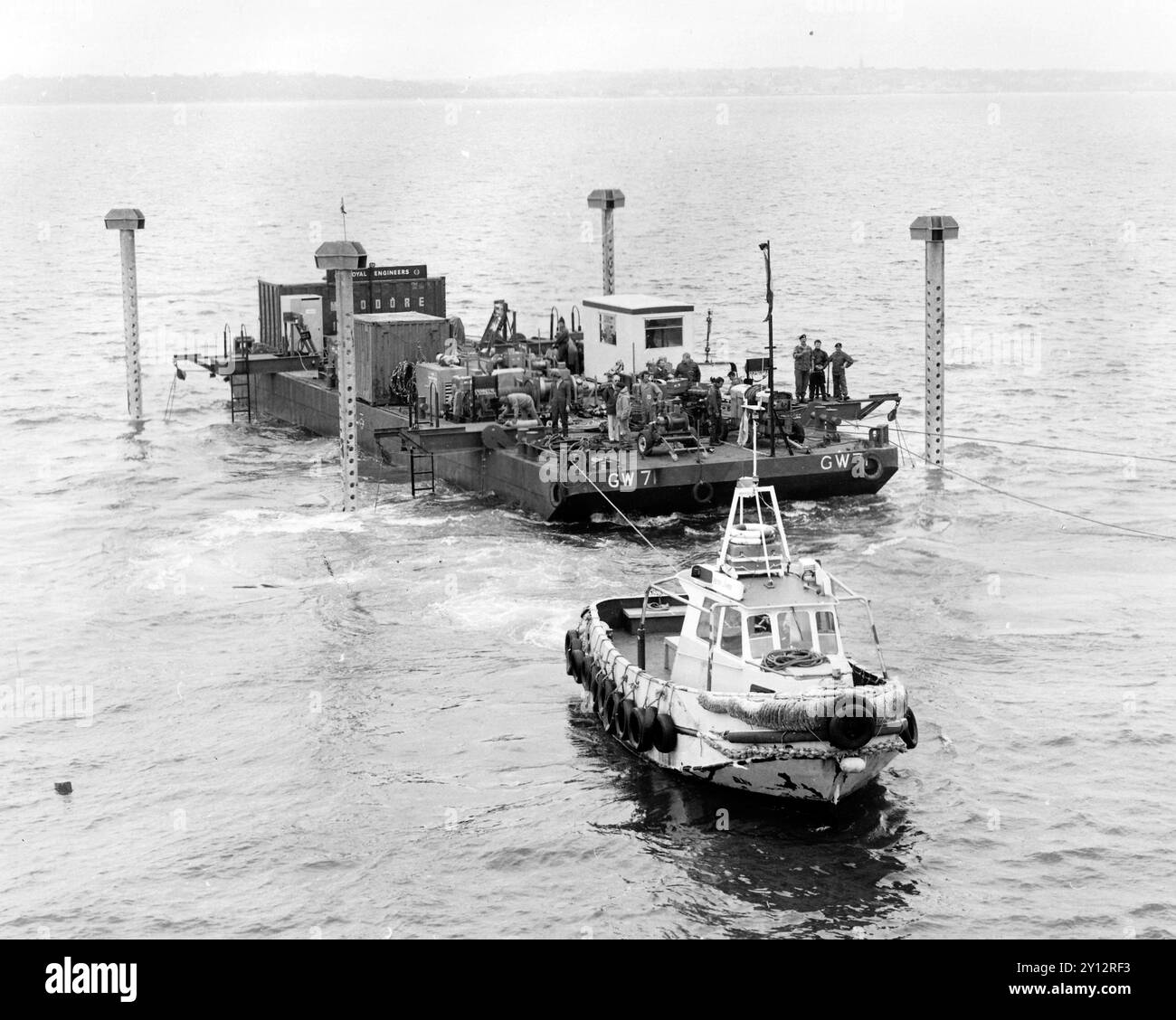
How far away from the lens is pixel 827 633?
2725 cm

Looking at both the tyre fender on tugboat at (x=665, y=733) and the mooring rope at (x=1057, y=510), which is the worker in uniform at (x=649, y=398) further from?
the tyre fender on tugboat at (x=665, y=733)

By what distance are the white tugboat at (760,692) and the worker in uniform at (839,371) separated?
19.5 metres

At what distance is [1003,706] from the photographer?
101 ft

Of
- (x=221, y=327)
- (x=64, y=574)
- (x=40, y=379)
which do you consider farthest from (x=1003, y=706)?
(x=221, y=327)

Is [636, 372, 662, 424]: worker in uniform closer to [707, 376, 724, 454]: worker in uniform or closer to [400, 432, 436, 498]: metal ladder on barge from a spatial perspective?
[707, 376, 724, 454]: worker in uniform

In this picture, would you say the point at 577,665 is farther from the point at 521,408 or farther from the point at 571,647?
the point at 521,408

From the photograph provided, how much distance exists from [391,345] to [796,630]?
90.3ft

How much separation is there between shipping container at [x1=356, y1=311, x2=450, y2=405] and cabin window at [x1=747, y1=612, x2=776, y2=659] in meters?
26.8

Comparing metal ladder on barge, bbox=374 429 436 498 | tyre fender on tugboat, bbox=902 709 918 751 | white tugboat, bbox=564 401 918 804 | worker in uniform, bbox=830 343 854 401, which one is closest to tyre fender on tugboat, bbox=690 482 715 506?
metal ladder on barge, bbox=374 429 436 498

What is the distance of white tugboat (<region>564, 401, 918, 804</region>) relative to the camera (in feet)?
84.3

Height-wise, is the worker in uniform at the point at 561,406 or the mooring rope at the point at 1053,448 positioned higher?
the worker in uniform at the point at 561,406

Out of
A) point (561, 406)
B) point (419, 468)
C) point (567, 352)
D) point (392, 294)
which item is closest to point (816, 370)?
point (561, 406)

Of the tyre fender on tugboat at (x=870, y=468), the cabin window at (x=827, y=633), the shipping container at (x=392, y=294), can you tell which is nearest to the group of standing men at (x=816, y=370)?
the tyre fender on tugboat at (x=870, y=468)

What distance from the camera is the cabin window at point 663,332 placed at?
5022 centimetres
